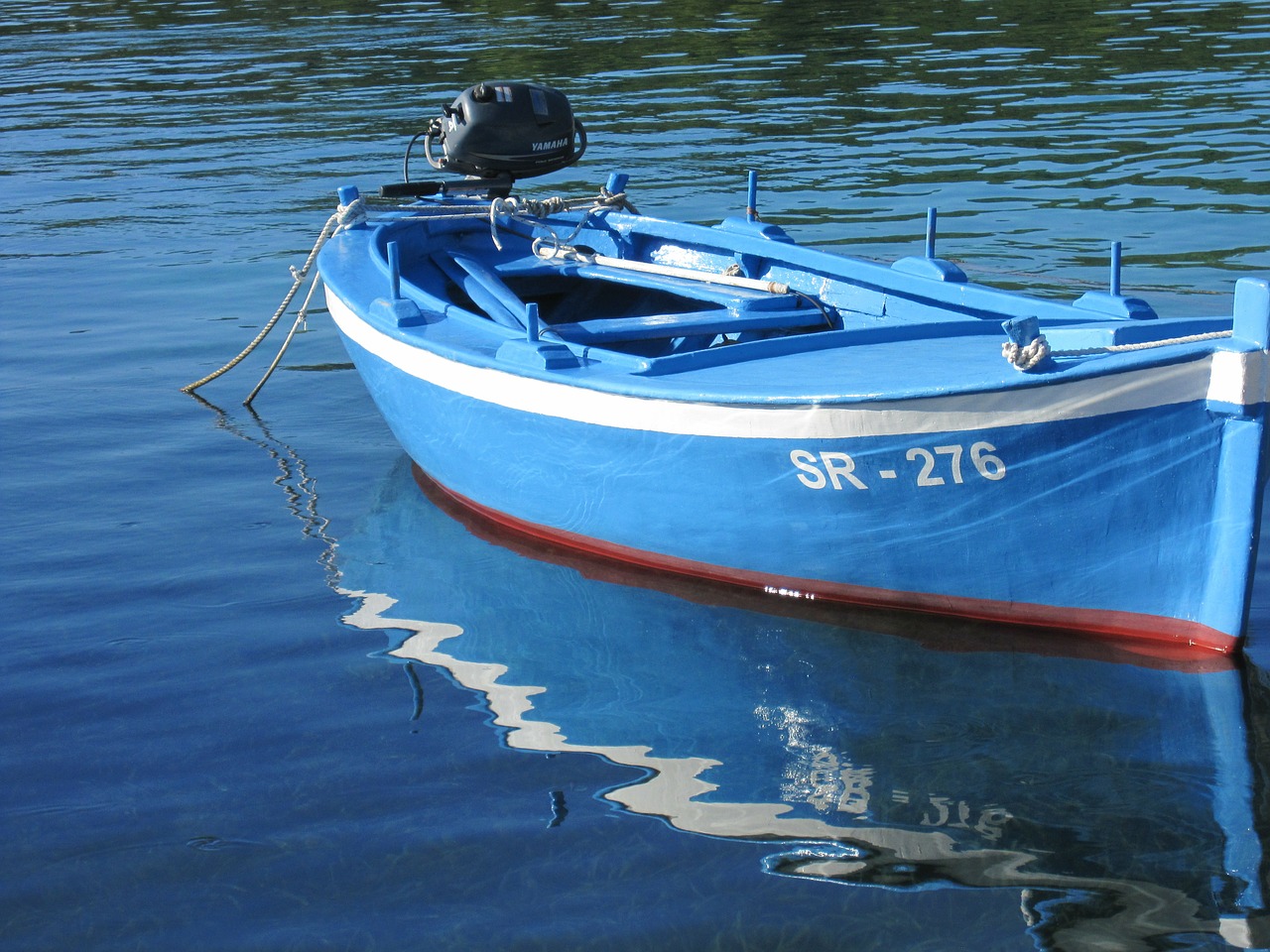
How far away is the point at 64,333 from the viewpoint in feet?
27.8

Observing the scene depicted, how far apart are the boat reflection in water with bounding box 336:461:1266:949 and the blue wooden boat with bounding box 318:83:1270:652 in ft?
0.67

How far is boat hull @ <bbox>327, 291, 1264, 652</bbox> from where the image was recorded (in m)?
4.11

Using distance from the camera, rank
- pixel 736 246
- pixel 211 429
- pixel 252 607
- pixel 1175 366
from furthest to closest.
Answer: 1. pixel 211 429
2. pixel 736 246
3. pixel 252 607
4. pixel 1175 366

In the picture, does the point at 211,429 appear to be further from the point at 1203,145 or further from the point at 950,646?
the point at 1203,145

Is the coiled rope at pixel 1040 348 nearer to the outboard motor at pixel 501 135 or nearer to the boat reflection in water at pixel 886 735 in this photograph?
the boat reflection in water at pixel 886 735

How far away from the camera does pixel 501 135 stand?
285 inches

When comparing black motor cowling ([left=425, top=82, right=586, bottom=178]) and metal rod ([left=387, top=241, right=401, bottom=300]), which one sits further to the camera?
black motor cowling ([left=425, top=82, right=586, bottom=178])

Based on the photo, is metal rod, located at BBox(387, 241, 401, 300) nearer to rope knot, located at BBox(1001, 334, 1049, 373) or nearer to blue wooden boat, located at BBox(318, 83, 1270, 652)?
blue wooden boat, located at BBox(318, 83, 1270, 652)

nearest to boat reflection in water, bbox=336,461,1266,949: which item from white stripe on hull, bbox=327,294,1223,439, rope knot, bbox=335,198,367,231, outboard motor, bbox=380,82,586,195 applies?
white stripe on hull, bbox=327,294,1223,439

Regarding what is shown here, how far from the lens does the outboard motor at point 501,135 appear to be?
7.20 metres

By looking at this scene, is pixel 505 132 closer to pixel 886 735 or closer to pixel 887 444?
pixel 887 444

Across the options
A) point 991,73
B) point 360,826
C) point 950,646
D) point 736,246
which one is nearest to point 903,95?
point 991,73

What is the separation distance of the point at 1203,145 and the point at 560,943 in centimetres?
994

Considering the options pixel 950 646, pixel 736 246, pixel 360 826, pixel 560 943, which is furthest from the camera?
pixel 736 246
